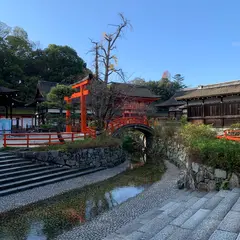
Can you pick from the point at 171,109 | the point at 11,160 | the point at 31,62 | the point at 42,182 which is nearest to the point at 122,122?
the point at 11,160

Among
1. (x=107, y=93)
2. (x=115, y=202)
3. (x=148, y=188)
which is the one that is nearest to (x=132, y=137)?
(x=107, y=93)

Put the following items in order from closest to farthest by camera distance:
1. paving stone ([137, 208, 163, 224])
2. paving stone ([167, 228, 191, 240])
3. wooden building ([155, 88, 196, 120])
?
paving stone ([167, 228, 191, 240]) < paving stone ([137, 208, 163, 224]) < wooden building ([155, 88, 196, 120])

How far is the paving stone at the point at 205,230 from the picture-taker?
399 centimetres

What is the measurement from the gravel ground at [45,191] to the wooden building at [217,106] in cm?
1133

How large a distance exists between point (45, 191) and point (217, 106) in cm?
1588

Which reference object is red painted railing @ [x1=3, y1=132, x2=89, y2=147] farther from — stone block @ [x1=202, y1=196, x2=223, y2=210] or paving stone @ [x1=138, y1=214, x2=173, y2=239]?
stone block @ [x1=202, y1=196, x2=223, y2=210]

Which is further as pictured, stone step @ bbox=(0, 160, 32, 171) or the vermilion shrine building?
the vermilion shrine building

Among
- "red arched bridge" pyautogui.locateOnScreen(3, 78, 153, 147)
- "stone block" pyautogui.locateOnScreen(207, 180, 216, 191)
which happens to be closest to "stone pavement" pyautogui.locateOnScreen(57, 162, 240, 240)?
"stone block" pyautogui.locateOnScreen(207, 180, 216, 191)

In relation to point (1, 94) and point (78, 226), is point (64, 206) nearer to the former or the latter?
point (78, 226)

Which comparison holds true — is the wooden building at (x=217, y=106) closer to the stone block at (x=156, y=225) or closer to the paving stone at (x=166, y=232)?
the stone block at (x=156, y=225)

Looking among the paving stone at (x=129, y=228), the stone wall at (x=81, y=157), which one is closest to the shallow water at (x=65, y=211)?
the paving stone at (x=129, y=228)

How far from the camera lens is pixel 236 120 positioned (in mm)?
17703

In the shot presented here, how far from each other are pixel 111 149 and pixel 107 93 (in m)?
4.49

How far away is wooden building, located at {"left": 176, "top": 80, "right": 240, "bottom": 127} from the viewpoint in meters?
17.9
